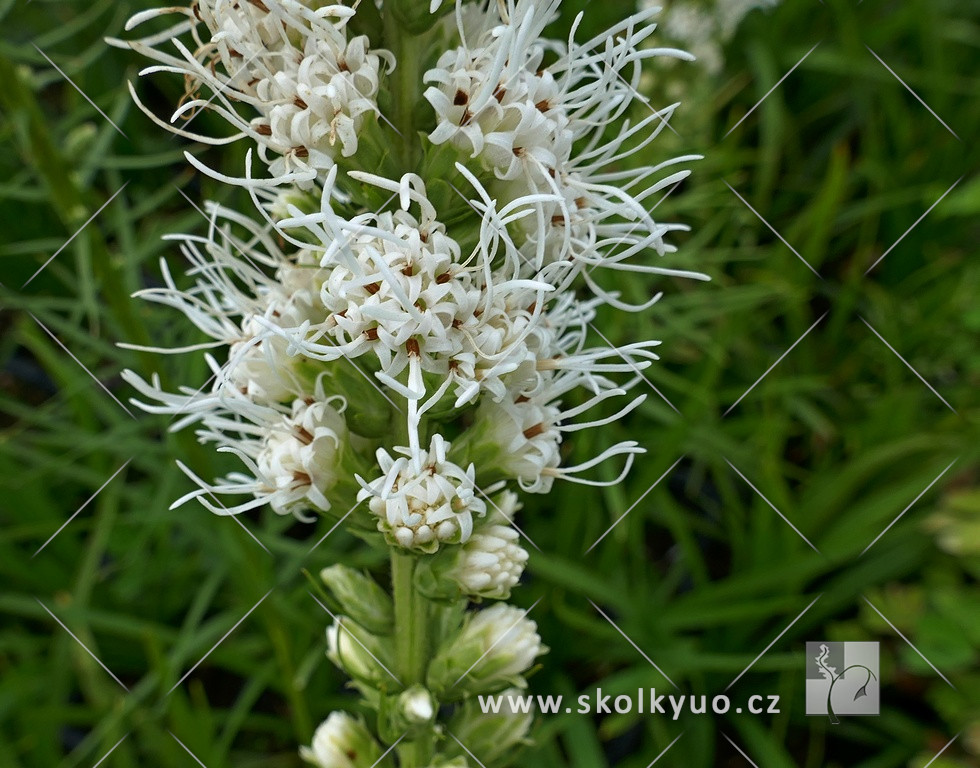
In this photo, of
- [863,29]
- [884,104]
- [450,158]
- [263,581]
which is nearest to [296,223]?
[450,158]

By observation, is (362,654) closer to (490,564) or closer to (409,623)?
(409,623)

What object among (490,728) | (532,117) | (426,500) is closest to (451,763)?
(490,728)

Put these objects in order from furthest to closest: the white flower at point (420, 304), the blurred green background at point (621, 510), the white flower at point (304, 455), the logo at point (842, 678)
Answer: the blurred green background at point (621, 510) → the logo at point (842, 678) → the white flower at point (304, 455) → the white flower at point (420, 304)

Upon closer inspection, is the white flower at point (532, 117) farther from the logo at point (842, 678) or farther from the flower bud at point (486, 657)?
the logo at point (842, 678)

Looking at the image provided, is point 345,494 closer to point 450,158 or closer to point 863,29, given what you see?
point 450,158

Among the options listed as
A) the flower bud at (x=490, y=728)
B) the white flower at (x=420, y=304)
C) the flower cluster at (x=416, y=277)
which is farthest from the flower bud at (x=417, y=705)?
the white flower at (x=420, y=304)

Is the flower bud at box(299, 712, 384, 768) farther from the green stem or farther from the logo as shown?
the logo
